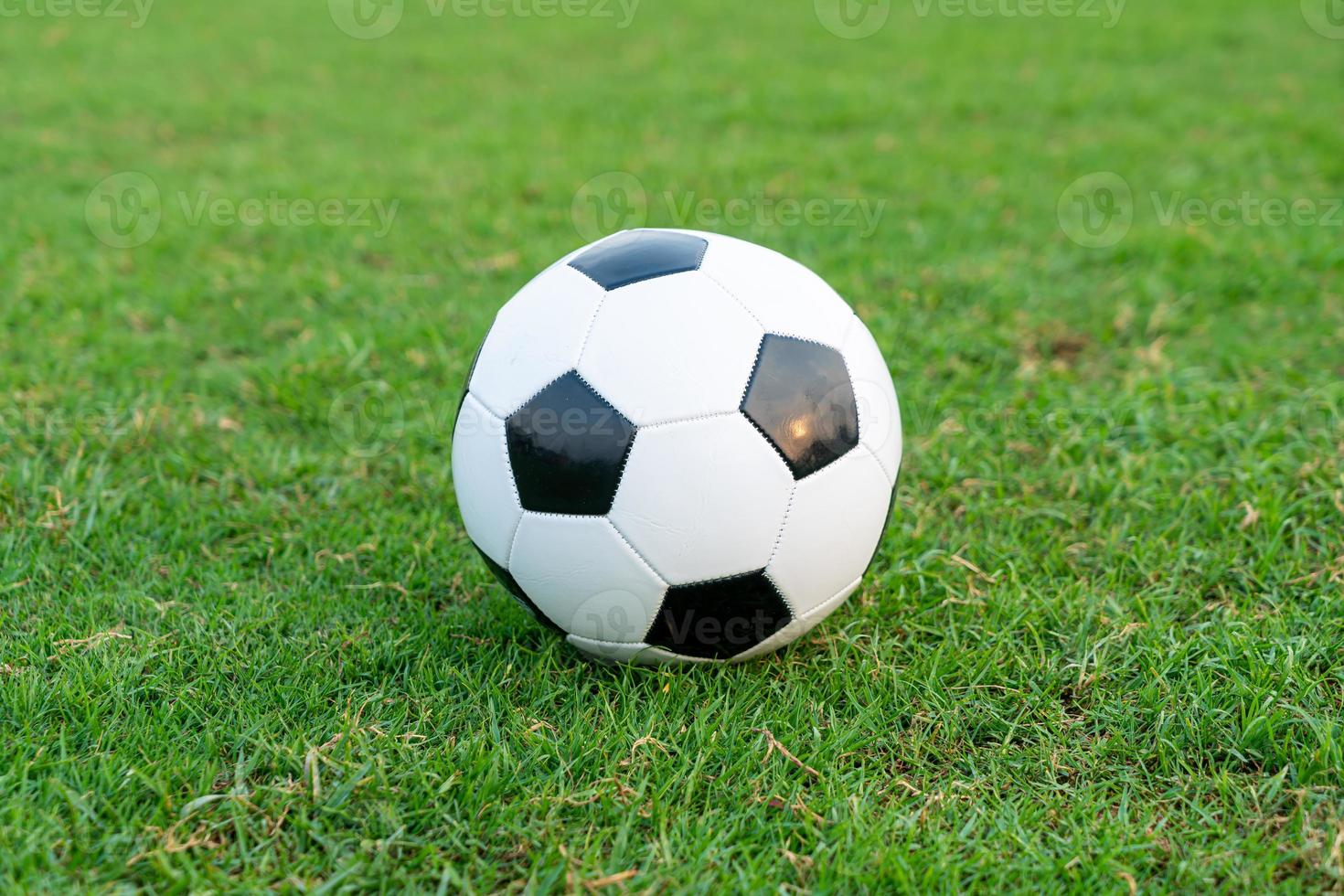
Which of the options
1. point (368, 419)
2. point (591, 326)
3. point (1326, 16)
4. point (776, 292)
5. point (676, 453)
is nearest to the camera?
point (676, 453)

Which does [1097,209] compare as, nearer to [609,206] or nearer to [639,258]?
[609,206]

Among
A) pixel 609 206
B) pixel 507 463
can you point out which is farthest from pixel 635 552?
pixel 609 206

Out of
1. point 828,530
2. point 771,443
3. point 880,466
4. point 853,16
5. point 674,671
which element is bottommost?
point 674,671

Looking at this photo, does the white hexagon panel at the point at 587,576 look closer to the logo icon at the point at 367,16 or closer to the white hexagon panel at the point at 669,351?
the white hexagon panel at the point at 669,351

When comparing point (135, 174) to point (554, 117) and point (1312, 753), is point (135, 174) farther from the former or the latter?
point (1312, 753)

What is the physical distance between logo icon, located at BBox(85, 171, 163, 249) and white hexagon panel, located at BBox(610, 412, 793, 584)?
4160 millimetres

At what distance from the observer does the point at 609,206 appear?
18.8ft

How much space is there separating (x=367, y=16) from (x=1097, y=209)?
310 inches

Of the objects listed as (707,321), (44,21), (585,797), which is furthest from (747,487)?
(44,21)

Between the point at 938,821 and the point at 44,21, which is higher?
the point at 44,21

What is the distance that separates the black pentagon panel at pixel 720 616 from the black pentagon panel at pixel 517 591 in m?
0.27

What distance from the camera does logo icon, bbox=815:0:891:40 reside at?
30.7 feet

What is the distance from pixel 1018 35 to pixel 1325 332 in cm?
555

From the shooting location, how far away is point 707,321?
2395 millimetres
